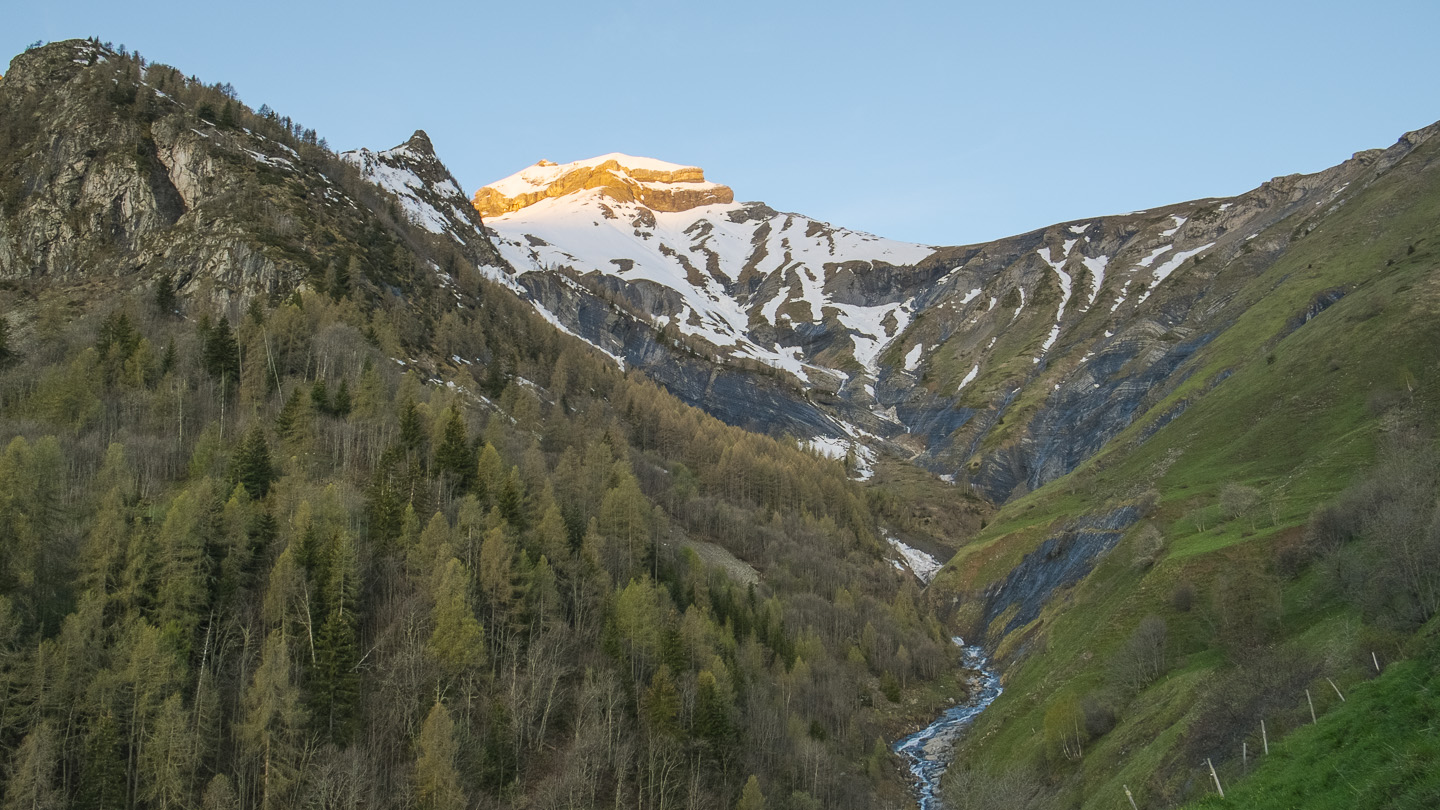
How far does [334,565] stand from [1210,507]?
7704 cm

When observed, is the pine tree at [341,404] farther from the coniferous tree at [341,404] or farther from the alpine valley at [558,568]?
the alpine valley at [558,568]

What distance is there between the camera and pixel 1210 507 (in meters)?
75.2

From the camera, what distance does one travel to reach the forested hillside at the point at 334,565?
50.5 m

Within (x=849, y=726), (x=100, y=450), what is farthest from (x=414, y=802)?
(x=100, y=450)

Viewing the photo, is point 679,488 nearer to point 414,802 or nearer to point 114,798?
point 414,802

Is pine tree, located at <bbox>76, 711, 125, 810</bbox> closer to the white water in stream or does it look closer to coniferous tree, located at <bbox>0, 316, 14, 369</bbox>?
the white water in stream

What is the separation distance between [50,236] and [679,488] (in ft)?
350

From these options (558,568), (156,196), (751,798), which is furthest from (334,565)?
(156,196)

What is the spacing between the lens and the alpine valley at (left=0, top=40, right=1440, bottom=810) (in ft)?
153

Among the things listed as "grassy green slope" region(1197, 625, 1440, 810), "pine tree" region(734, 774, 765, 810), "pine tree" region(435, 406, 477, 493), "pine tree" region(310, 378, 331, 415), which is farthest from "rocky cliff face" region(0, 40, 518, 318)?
"grassy green slope" region(1197, 625, 1440, 810)

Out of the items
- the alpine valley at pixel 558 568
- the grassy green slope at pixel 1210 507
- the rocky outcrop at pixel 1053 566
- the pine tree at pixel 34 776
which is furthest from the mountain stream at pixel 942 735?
the pine tree at pixel 34 776

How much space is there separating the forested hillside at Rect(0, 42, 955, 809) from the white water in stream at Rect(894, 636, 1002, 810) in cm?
334

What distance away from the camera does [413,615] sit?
201ft

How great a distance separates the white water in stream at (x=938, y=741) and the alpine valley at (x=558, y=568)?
19.9 inches
